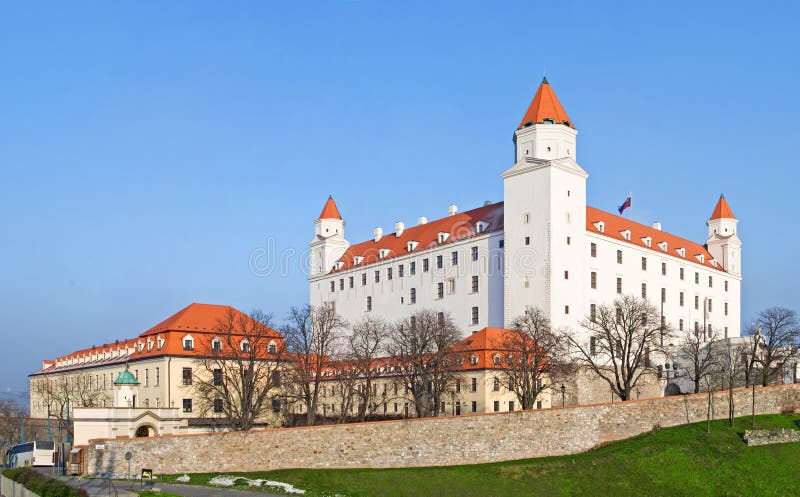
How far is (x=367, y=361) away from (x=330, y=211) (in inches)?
1523

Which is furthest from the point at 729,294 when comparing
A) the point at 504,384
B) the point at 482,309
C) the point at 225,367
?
the point at 225,367

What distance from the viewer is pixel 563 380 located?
7400 cm

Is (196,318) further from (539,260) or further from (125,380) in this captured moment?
(539,260)

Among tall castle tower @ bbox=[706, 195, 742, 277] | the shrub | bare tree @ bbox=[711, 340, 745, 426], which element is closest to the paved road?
the shrub

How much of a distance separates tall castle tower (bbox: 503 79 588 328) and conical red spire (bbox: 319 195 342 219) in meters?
31.5

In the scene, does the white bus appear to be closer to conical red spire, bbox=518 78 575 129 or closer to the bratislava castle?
the bratislava castle

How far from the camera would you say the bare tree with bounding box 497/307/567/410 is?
218ft

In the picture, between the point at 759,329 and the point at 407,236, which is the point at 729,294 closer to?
the point at 759,329

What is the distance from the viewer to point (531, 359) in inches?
2739

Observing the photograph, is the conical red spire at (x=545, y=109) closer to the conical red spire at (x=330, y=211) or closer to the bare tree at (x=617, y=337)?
the bare tree at (x=617, y=337)

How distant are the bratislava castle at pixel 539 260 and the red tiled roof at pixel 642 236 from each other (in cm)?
18

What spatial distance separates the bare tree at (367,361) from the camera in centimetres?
7175

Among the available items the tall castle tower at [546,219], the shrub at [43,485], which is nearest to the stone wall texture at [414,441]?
the shrub at [43,485]

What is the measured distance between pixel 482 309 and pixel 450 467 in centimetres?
3473
